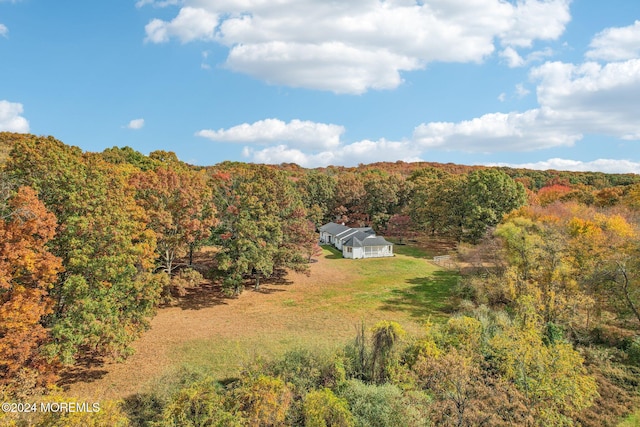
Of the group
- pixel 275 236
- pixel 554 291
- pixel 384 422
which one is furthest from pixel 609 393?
pixel 275 236

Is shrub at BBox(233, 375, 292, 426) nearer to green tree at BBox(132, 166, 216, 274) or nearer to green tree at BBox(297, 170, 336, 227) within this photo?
green tree at BBox(132, 166, 216, 274)

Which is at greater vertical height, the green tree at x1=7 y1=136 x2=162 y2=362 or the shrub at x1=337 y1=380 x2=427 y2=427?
the green tree at x1=7 y1=136 x2=162 y2=362

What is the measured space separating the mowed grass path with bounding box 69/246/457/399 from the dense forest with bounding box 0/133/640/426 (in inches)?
64.6

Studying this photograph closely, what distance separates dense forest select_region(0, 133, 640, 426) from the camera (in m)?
12.2

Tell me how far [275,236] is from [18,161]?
18409mm

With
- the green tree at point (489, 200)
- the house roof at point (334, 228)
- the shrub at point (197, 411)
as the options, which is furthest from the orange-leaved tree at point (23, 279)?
the green tree at point (489, 200)

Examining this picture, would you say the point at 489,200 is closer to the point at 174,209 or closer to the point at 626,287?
the point at 626,287

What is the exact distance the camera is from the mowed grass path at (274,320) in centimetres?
1822

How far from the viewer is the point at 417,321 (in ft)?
80.9

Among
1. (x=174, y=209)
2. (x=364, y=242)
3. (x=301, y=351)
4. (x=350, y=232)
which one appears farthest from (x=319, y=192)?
(x=301, y=351)

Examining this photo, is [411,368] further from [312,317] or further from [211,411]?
[312,317]

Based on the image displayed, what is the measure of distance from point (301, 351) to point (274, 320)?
10.1 m

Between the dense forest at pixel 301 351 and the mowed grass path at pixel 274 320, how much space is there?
164 cm

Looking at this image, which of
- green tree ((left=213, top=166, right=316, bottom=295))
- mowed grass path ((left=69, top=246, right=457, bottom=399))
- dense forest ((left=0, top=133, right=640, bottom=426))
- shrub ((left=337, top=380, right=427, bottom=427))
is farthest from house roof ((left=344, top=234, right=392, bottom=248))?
shrub ((left=337, top=380, right=427, bottom=427))
